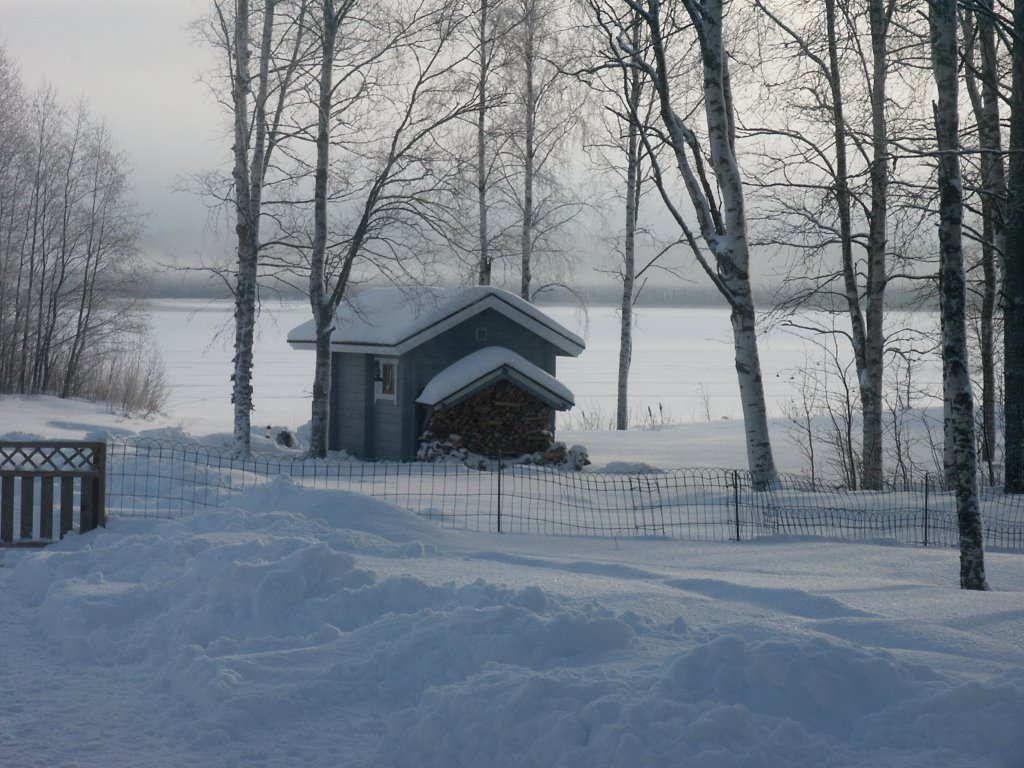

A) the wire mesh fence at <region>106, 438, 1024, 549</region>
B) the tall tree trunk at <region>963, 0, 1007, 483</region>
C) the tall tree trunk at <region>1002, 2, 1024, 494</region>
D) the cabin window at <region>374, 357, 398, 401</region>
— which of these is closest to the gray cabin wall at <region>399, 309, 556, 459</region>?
the cabin window at <region>374, 357, 398, 401</region>

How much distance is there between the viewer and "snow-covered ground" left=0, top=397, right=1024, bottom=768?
15.9 feet

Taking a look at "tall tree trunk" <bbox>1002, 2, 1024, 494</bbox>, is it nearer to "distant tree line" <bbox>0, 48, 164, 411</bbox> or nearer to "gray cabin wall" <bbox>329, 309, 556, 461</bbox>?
"gray cabin wall" <bbox>329, 309, 556, 461</bbox>

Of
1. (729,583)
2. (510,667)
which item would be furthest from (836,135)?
(510,667)

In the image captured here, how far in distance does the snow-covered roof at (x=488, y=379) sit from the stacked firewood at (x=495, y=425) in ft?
1.13

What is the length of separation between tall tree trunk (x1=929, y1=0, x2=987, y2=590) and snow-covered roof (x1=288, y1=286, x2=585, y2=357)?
12720 millimetres

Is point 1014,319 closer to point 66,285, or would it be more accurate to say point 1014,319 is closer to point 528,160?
point 528,160

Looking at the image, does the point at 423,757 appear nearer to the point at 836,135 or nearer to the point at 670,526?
the point at 670,526

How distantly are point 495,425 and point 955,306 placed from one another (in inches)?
544

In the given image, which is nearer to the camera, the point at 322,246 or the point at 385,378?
the point at 322,246

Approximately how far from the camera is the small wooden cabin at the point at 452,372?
69.7 feet

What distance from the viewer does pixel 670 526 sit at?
12797 mm

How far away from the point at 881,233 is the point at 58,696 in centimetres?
1537

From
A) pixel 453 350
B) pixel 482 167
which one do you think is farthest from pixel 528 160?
pixel 453 350

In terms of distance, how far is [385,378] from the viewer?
74.0 feet
